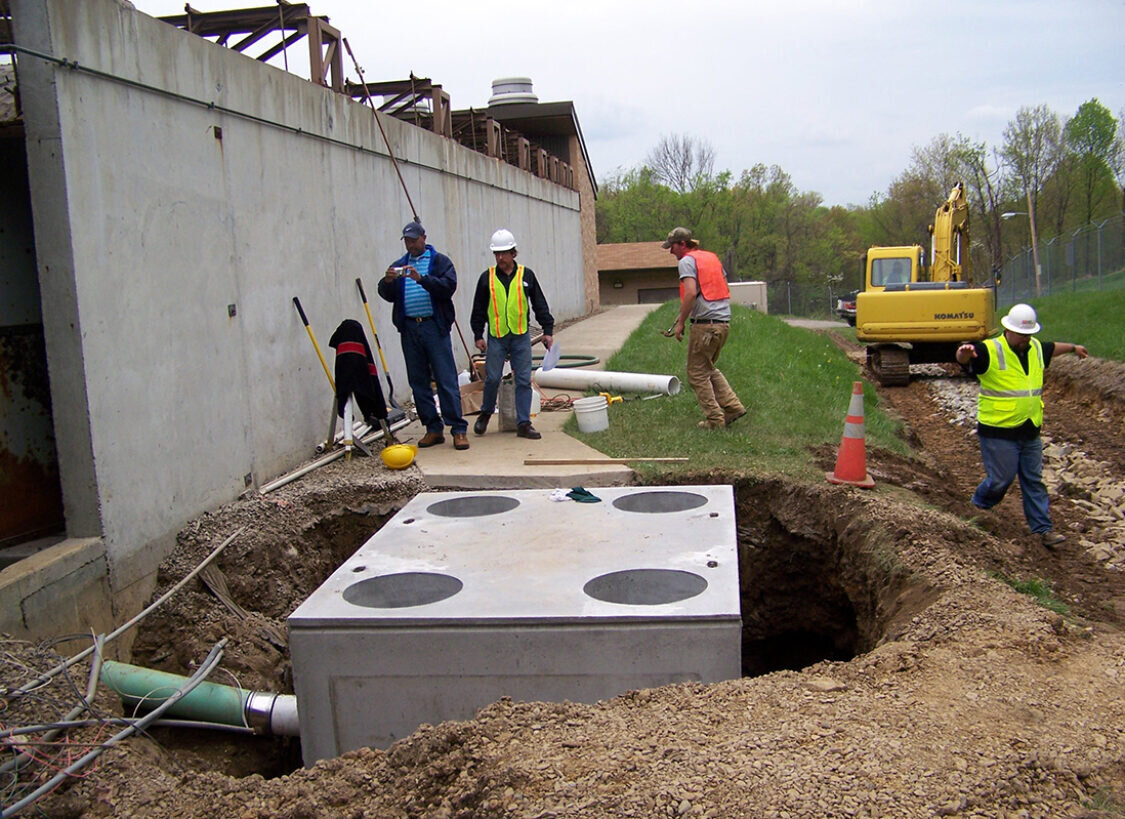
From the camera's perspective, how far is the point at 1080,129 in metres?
38.9

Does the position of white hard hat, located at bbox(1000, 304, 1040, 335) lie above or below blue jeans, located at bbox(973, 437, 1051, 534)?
above

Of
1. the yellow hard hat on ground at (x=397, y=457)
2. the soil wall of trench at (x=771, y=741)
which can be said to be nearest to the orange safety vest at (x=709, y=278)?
the yellow hard hat on ground at (x=397, y=457)

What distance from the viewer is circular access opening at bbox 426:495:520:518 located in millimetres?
6246

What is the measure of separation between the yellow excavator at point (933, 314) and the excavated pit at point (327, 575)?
10.1 metres

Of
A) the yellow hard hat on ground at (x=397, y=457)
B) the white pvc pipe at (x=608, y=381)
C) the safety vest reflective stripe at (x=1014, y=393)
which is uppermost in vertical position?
the safety vest reflective stripe at (x=1014, y=393)

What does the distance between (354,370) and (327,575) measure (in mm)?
1749

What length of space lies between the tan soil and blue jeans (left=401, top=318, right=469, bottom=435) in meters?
Answer: 2.08

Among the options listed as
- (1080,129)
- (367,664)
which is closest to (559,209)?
(367,664)

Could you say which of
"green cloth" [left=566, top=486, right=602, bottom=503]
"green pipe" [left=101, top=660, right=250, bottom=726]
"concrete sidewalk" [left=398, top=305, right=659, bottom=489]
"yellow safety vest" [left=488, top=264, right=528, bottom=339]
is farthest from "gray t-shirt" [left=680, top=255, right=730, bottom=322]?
"green pipe" [left=101, top=660, right=250, bottom=726]

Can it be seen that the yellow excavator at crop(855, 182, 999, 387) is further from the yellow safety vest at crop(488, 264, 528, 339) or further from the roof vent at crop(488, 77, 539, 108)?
the roof vent at crop(488, 77, 539, 108)

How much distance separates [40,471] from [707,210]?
59.5 meters

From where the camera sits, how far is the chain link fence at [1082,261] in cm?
2664

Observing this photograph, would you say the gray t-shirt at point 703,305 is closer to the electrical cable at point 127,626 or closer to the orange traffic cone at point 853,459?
the orange traffic cone at point 853,459

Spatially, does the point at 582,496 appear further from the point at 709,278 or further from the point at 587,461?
the point at 709,278
